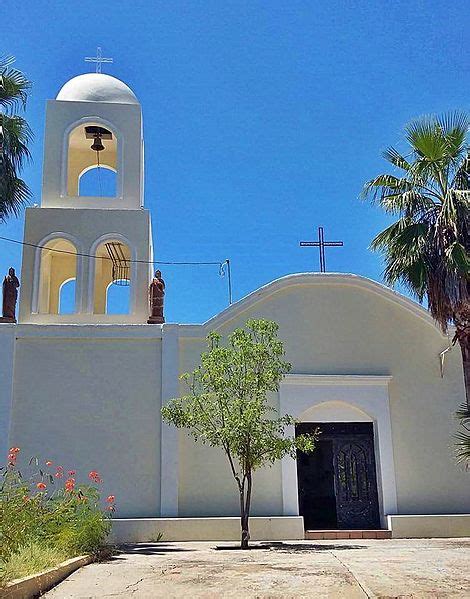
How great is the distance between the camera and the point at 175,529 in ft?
54.7

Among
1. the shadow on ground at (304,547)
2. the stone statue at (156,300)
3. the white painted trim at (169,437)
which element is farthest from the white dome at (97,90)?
the shadow on ground at (304,547)

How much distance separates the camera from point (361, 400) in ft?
60.8

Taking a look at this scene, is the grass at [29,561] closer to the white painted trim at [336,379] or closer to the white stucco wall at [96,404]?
the white stucco wall at [96,404]

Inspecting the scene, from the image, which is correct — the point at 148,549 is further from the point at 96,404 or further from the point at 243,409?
the point at 96,404

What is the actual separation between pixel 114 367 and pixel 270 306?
4128mm

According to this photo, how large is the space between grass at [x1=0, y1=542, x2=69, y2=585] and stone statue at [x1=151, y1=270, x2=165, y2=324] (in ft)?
27.6

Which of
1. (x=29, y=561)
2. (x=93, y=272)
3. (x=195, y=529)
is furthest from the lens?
(x=93, y=272)

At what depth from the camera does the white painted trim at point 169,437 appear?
56.3ft

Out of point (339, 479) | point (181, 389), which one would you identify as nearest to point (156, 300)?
point (181, 389)

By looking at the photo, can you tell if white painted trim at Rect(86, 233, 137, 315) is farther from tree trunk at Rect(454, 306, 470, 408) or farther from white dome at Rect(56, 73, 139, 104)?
tree trunk at Rect(454, 306, 470, 408)

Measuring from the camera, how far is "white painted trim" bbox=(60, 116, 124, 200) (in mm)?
20422

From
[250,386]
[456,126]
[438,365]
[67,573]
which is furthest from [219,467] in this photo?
[456,126]

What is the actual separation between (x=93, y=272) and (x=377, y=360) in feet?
25.0

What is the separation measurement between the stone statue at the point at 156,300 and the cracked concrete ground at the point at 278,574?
6.04 metres
